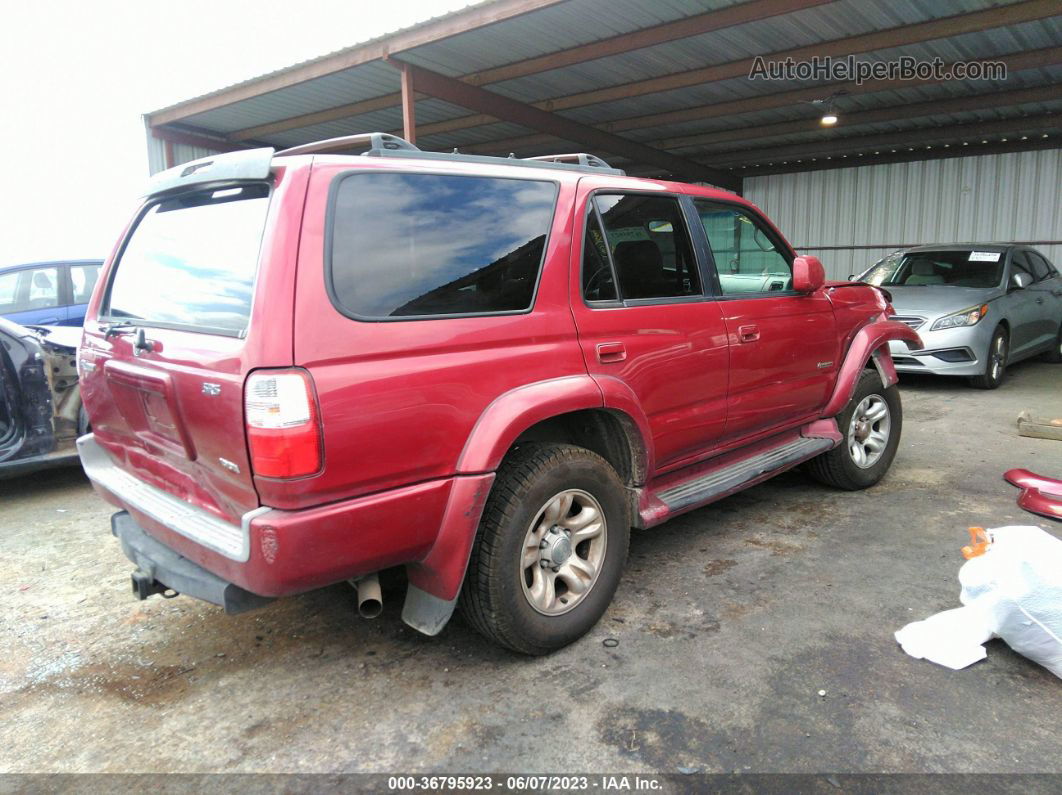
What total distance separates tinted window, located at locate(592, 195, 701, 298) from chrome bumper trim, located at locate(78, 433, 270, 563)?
178 centimetres

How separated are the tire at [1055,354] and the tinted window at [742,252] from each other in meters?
8.09

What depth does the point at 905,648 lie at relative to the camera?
277 cm

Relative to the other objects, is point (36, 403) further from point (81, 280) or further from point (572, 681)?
point (572, 681)

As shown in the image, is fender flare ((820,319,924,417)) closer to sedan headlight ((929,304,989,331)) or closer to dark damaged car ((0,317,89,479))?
sedan headlight ((929,304,989,331))

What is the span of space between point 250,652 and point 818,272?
11.0 ft

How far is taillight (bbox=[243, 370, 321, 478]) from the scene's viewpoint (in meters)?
2.04

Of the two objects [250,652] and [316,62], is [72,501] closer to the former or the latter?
[250,652]

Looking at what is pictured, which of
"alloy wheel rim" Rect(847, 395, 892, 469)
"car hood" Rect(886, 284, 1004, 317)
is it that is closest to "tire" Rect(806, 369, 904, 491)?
"alloy wheel rim" Rect(847, 395, 892, 469)

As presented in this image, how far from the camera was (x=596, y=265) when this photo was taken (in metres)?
2.95

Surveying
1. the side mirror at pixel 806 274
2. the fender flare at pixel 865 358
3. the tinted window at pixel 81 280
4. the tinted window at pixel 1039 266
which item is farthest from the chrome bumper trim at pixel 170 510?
the tinted window at pixel 1039 266

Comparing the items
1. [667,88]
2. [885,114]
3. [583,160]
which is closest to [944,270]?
[667,88]

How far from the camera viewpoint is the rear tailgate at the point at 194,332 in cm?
210

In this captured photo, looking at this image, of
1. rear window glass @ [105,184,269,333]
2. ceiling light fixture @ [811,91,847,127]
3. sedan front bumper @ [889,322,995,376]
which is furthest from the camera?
ceiling light fixture @ [811,91,847,127]

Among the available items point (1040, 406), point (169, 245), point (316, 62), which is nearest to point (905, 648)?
point (169, 245)
